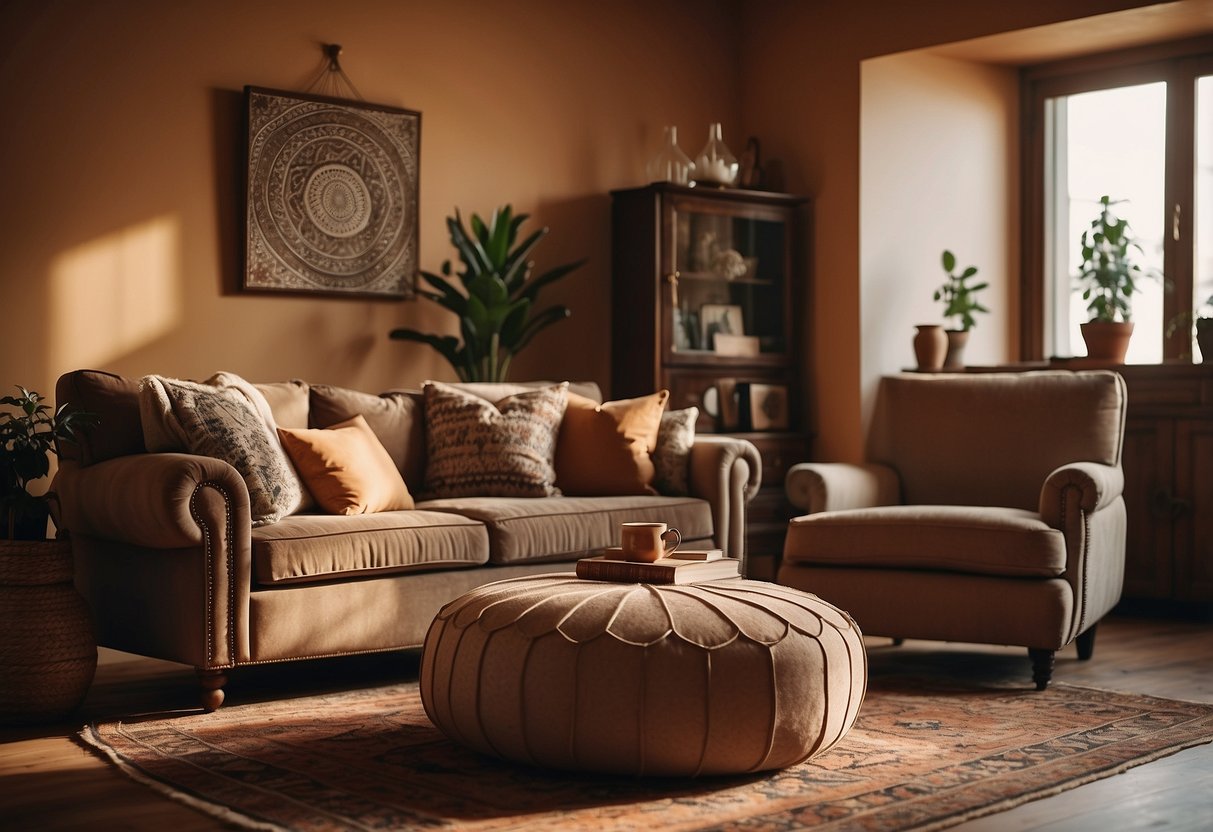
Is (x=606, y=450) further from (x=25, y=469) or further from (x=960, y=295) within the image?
(x=960, y=295)

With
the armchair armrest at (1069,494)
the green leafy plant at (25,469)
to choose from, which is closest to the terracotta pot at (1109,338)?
the armchair armrest at (1069,494)

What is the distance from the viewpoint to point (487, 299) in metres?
4.90

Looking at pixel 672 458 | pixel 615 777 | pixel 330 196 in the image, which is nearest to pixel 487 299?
pixel 330 196

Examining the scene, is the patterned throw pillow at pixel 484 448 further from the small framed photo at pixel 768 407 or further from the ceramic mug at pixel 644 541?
the small framed photo at pixel 768 407

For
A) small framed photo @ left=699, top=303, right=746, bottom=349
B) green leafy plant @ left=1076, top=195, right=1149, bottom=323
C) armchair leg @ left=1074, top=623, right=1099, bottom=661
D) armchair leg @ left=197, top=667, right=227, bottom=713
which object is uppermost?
green leafy plant @ left=1076, top=195, right=1149, bottom=323

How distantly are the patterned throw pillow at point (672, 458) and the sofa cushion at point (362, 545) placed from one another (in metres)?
0.84

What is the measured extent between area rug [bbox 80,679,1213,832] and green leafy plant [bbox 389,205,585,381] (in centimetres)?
171

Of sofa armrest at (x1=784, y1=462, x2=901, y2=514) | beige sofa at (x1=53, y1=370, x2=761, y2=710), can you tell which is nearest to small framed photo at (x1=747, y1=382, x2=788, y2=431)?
sofa armrest at (x1=784, y1=462, x2=901, y2=514)

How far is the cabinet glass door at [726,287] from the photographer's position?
214 inches

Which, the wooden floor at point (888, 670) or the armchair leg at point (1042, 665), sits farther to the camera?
the armchair leg at point (1042, 665)

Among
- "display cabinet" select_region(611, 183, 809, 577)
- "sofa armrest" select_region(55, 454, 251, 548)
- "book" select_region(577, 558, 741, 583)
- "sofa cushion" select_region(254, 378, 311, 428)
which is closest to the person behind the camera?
"book" select_region(577, 558, 741, 583)

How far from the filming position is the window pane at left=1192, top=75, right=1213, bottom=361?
17.9 ft

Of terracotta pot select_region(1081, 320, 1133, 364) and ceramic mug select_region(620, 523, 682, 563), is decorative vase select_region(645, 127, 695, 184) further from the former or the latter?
ceramic mug select_region(620, 523, 682, 563)

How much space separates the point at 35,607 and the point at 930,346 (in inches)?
142
